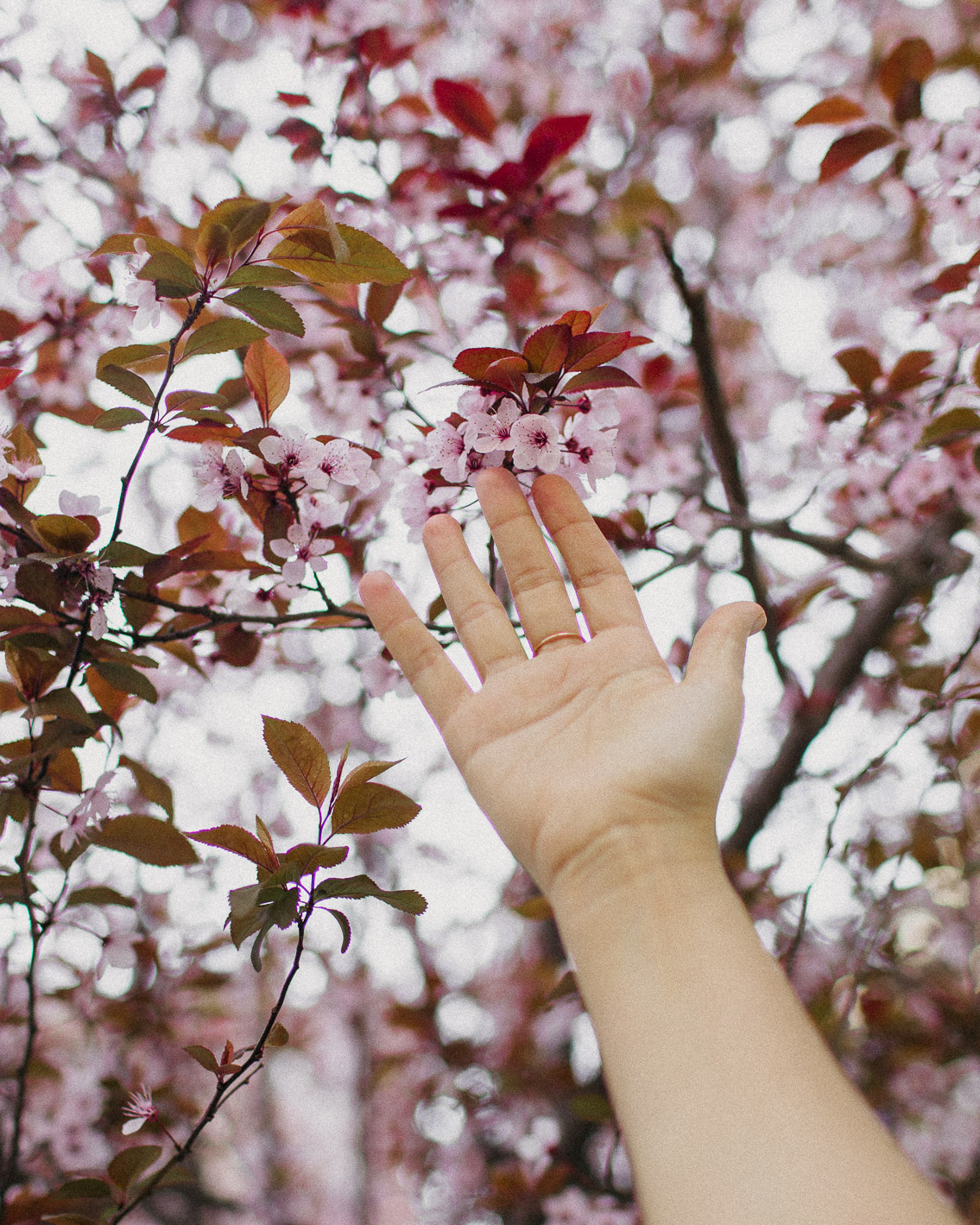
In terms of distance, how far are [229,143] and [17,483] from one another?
2.61 meters

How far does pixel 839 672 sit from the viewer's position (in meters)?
2.50

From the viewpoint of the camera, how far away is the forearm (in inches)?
26.1

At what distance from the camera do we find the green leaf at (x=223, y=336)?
3.29 ft

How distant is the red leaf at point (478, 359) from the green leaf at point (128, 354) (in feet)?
1.29

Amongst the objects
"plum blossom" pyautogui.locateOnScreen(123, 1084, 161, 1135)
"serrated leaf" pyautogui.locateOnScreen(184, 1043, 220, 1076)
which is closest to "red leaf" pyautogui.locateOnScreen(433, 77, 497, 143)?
"serrated leaf" pyautogui.locateOnScreen(184, 1043, 220, 1076)

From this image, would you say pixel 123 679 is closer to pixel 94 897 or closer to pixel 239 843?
pixel 239 843

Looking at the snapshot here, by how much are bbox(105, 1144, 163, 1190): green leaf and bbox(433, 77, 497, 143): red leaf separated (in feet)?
7.02

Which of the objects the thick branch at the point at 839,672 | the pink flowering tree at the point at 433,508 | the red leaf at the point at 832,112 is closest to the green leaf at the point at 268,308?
the pink flowering tree at the point at 433,508

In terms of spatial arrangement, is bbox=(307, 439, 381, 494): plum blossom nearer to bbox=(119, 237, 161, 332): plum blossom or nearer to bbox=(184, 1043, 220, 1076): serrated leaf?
bbox=(119, 237, 161, 332): plum blossom

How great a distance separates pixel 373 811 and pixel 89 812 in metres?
0.47

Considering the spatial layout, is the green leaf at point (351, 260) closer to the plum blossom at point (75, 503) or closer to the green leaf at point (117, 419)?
the green leaf at point (117, 419)

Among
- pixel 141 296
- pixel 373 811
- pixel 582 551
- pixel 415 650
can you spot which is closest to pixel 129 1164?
pixel 373 811

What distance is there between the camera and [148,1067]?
2949 mm

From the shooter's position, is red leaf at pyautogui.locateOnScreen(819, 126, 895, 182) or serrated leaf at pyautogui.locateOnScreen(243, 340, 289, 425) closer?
serrated leaf at pyautogui.locateOnScreen(243, 340, 289, 425)
